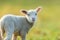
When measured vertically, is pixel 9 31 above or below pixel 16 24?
below

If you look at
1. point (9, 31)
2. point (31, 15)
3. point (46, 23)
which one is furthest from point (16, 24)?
point (46, 23)

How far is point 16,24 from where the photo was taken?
32.4ft

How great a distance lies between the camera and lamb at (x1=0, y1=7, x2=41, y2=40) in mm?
9680

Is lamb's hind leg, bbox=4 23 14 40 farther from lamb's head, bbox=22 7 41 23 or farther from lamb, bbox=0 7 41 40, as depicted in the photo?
lamb's head, bbox=22 7 41 23

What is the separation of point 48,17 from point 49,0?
7419 mm

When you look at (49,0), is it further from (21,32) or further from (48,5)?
(21,32)

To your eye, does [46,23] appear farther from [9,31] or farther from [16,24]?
[9,31]

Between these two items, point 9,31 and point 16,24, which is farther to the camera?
point 16,24

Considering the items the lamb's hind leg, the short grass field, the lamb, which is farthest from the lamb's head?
the lamb's hind leg

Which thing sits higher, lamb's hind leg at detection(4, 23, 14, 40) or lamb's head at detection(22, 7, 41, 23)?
lamb's head at detection(22, 7, 41, 23)

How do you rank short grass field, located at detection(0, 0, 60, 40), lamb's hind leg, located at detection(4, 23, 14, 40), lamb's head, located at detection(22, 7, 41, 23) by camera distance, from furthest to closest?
short grass field, located at detection(0, 0, 60, 40) → lamb's head, located at detection(22, 7, 41, 23) → lamb's hind leg, located at detection(4, 23, 14, 40)

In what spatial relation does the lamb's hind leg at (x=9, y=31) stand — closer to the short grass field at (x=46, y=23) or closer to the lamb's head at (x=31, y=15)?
the lamb's head at (x=31, y=15)

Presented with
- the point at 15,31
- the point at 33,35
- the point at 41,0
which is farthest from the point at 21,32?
the point at 41,0

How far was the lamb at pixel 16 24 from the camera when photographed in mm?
9680
